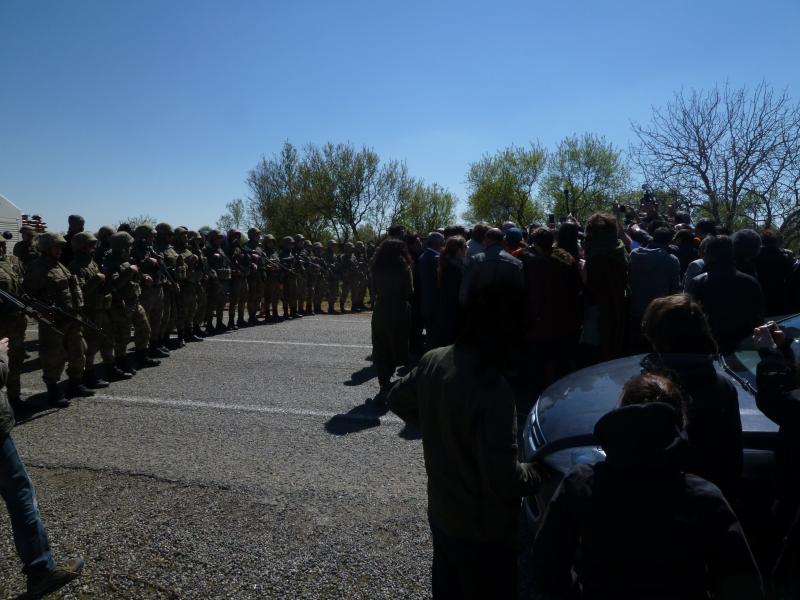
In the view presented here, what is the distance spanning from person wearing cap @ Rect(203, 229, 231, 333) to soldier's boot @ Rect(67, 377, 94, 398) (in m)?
4.56

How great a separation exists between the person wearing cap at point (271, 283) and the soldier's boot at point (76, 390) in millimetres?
6752

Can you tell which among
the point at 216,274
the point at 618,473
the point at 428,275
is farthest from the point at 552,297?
the point at 216,274

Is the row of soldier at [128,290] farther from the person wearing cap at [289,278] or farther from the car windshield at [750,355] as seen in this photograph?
the car windshield at [750,355]

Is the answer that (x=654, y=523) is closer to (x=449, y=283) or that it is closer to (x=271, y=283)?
(x=449, y=283)

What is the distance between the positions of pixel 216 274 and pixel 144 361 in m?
3.06

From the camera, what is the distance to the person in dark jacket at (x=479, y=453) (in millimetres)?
2039

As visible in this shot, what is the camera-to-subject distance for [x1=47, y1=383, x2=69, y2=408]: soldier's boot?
6.80m

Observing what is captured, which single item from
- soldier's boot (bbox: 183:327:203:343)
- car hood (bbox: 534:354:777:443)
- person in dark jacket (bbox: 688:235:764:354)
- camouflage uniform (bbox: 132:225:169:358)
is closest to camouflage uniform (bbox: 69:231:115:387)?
camouflage uniform (bbox: 132:225:169:358)

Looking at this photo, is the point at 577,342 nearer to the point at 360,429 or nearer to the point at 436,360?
the point at 360,429

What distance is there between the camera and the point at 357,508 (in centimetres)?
421

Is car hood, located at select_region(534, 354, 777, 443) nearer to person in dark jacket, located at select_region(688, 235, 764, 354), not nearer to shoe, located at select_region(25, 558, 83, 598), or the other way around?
person in dark jacket, located at select_region(688, 235, 764, 354)

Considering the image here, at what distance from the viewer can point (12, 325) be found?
6637 mm

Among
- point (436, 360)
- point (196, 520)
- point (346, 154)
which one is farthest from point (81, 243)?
point (346, 154)

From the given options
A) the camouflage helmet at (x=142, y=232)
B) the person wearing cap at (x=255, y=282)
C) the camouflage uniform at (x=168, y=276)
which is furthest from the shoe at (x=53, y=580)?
the person wearing cap at (x=255, y=282)
